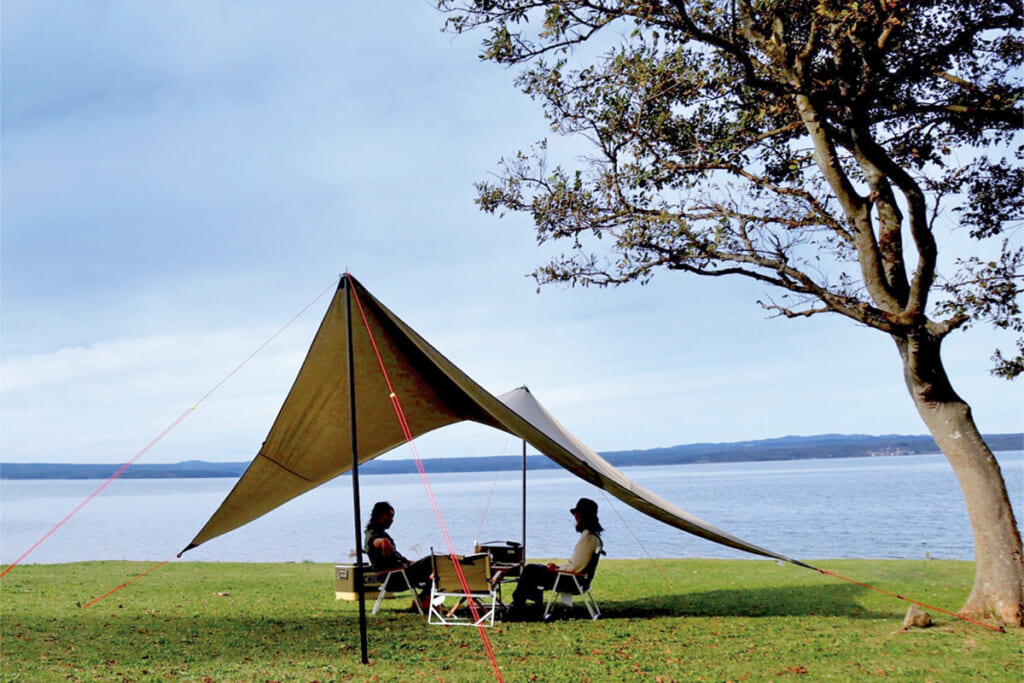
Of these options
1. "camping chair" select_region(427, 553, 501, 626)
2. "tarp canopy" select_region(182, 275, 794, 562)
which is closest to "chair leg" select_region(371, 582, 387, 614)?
"camping chair" select_region(427, 553, 501, 626)

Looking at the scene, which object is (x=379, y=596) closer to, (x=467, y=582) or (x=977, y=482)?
(x=467, y=582)

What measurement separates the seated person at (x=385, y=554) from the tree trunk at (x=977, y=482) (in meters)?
3.94

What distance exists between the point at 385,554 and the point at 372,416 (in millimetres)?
1246

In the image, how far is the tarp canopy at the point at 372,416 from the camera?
19.2 feet

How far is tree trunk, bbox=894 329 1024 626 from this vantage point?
6.16 m

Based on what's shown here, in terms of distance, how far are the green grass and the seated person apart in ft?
1.10

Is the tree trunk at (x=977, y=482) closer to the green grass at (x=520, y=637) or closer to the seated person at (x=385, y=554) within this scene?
→ the green grass at (x=520, y=637)

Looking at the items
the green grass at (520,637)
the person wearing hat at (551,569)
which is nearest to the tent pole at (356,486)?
the green grass at (520,637)

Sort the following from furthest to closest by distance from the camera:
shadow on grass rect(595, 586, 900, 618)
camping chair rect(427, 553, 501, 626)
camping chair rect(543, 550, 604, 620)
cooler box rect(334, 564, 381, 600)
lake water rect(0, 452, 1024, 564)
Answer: lake water rect(0, 452, 1024, 564) → cooler box rect(334, 564, 381, 600) → shadow on grass rect(595, 586, 900, 618) → camping chair rect(543, 550, 604, 620) → camping chair rect(427, 553, 501, 626)

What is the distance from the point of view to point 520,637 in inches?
226

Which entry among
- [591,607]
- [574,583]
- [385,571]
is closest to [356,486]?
[385,571]

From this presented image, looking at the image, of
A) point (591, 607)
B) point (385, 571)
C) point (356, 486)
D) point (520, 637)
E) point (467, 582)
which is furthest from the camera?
point (591, 607)

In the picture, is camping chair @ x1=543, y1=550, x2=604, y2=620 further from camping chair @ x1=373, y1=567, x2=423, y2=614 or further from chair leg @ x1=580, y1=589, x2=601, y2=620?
camping chair @ x1=373, y1=567, x2=423, y2=614

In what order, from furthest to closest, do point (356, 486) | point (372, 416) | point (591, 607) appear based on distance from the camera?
point (372, 416)
point (591, 607)
point (356, 486)
